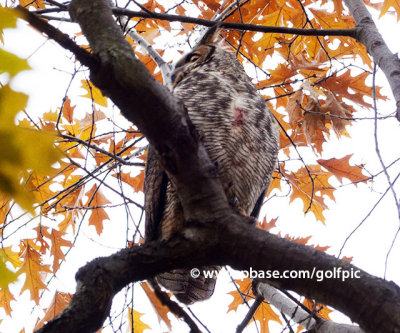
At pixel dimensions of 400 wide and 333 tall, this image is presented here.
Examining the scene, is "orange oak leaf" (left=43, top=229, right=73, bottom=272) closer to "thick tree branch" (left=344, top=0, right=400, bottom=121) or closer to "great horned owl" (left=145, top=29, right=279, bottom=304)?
"great horned owl" (left=145, top=29, right=279, bottom=304)

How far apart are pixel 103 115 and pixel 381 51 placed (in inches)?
76.4

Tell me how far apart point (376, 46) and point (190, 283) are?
1313 mm

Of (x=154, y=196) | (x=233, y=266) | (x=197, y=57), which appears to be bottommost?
(x=233, y=266)

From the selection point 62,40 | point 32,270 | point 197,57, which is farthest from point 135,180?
point 62,40

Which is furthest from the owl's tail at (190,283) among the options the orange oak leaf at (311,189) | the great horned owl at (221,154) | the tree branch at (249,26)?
the orange oak leaf at (311,189)

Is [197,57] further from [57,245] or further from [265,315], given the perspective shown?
[265,315]

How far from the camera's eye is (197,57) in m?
2.71

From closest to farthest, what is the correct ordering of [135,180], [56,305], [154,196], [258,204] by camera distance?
[154,196] < [258,204] < [56,305] < [135,180]

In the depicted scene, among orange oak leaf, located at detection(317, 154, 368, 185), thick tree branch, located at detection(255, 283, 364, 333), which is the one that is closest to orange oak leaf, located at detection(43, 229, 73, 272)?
thick tree branch, located at detection(255, 283, 364, 333)

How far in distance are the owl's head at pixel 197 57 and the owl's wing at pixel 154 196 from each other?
73 centimetres

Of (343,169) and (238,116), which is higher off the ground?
(343,169)

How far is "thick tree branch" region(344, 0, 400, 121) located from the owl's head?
84 centimetres

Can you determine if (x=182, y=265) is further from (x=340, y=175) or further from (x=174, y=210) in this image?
(x=340, y=175)

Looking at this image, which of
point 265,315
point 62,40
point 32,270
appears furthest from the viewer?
point 265,315
